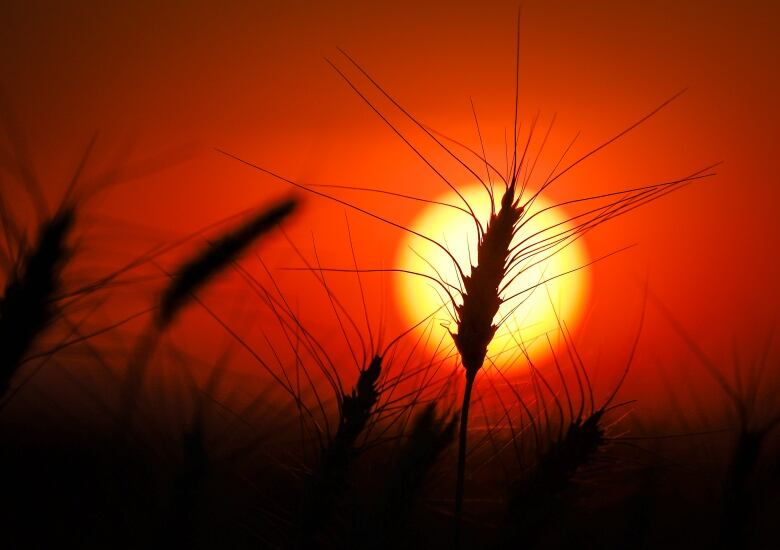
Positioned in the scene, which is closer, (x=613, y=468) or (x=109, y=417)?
(x=109, y=417)

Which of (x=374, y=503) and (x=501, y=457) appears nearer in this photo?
(x=374, y=503)

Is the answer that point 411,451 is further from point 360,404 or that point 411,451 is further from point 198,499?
point 198,499

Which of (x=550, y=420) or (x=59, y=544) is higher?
(x=550, y=420)

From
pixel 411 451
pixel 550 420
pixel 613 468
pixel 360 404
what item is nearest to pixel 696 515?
pixel 613 468

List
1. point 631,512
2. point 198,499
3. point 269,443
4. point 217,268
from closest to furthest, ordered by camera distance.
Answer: point 198,499 → point 269,443 → point 631,512 → point 217,268

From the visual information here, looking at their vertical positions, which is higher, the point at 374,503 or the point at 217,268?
the point at 217,268

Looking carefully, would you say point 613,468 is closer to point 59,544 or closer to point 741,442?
point 741,442

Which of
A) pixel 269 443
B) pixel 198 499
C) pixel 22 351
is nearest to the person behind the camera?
pixel 22 351

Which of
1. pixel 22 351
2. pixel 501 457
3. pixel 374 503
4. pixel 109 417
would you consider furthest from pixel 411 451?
pixel 22 351

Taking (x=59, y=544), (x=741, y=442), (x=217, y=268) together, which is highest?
(x=217, y=268)
